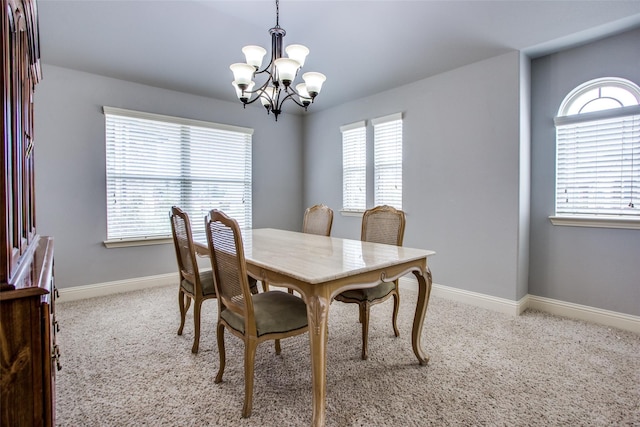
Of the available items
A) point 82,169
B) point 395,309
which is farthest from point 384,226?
point 82,169

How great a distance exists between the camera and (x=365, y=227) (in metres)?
2.85

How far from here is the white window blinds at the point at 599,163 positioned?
2719 mm

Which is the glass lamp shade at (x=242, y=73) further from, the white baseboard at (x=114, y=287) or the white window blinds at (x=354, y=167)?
the white baseboard at (x=114, y=287)

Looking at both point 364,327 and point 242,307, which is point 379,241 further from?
point 242,307

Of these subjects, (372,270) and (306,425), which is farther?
(372,270)

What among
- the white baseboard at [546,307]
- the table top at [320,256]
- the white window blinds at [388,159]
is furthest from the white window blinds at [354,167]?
the table top at [320,256]

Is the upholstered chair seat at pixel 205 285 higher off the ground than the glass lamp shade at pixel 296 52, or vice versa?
the glass lamp shade at pixel 296 52

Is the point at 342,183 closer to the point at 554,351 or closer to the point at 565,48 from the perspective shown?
the point at 565,48

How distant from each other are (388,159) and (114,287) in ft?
12.0

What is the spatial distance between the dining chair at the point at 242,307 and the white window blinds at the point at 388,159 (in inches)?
102

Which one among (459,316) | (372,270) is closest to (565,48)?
(459,316)

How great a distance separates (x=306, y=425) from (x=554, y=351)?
1.95 meters

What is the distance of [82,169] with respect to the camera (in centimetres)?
351

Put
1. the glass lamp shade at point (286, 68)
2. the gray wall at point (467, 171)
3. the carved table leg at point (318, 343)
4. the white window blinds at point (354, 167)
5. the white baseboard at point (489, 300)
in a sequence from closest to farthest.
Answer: the carved table leg at point (318, 343) → the glass lamp shade at point (286, 68) → the white baseboard at point (489, 300) → the gray wall at point (467, 171) → the white window blinds at point (354, 167)
